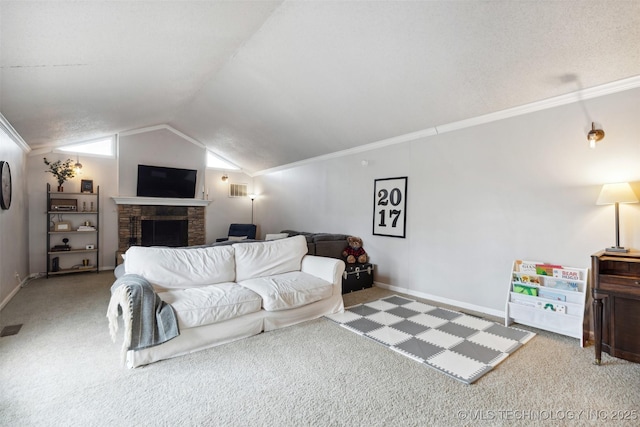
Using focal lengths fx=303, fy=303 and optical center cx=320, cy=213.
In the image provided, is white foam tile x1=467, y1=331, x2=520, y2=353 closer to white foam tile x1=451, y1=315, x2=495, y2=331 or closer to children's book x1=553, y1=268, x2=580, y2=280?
white foam tile x1=451, y1=315, x2=495, y2=331

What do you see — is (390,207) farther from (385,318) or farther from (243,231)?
(243,231)

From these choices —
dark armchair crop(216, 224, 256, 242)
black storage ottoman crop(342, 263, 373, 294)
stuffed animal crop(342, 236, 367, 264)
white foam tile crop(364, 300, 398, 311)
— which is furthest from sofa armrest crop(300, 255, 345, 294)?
dark armchair crop(216, 224, 256, 242)

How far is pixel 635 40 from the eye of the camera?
7.45 ft

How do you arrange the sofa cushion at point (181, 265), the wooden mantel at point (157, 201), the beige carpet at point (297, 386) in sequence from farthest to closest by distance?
1. the wooden mantel at point (157, 201)
2. the sofa cushion at point (181, 265)
3. the beige carpet at point (297, 386)

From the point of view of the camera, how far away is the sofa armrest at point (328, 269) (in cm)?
347

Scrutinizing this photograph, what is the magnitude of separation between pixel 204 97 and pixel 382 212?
3502 mm

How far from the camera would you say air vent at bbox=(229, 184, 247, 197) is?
312 inches

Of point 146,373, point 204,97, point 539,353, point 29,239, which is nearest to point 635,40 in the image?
point 539,353

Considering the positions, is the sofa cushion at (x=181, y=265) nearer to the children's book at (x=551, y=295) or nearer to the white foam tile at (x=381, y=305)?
the white foam tile at (x=381, y=305)

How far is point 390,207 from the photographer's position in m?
4.65

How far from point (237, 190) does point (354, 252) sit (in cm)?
432

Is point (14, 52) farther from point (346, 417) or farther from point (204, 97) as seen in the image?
point (346, 417)

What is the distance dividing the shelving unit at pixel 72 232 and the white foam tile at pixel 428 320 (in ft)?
19.4

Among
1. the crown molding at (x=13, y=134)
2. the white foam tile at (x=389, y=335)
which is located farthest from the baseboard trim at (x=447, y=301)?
the crown molding at (x=13, y=134)
